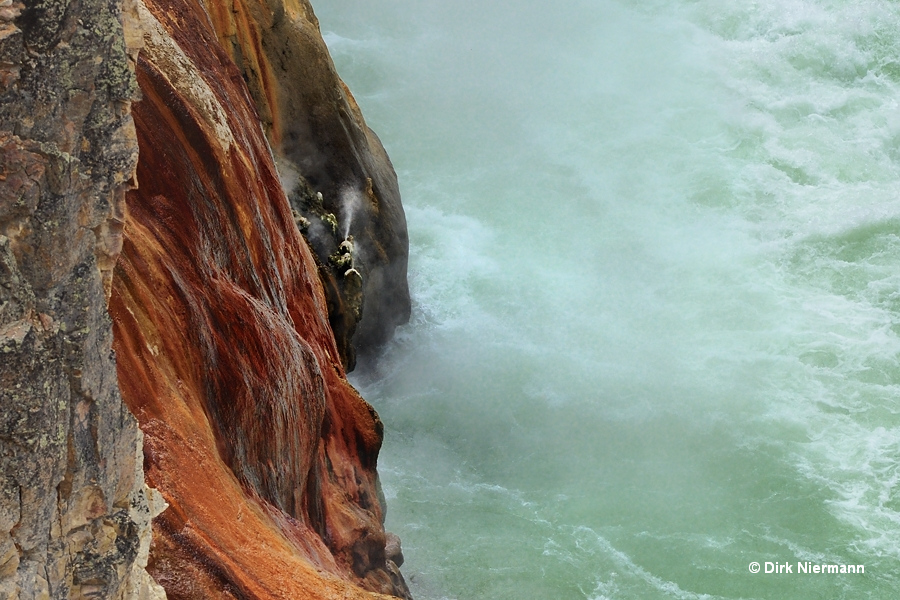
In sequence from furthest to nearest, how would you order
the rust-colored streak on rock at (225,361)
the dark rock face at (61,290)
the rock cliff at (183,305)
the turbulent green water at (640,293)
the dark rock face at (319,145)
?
the turbulent green water at (640,293) → the dark rock face at (319,145) → the rust-colored streak on rock at (225,361) → the rock cliff at (183,305) → the dark rock face at (61,290)

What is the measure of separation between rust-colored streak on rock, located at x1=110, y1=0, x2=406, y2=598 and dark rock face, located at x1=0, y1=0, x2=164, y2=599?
133 cm

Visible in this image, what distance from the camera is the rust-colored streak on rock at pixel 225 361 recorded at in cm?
438

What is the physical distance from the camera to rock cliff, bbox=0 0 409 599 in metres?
2.39

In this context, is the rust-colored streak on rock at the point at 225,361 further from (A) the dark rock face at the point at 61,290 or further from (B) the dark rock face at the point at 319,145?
(B) the dark rock face at the point at 319,145

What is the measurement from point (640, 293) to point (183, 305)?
8.91m

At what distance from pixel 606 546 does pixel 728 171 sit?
7.29 m

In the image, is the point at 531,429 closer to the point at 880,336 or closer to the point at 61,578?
the point at 880,336

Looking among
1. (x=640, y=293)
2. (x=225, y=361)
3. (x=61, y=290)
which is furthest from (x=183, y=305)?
(x=640, y=293)

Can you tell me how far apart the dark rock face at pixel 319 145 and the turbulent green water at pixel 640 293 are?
61.0 inches

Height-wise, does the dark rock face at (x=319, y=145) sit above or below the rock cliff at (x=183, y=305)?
above

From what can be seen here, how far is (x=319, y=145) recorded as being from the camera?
10.1 m

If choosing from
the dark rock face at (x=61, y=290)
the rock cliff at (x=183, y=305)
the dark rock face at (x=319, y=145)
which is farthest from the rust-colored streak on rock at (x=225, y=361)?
the dark rock face at (x=319, y=145)

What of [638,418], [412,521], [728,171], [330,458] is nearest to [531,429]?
[638,418]

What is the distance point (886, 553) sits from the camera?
9914mm
